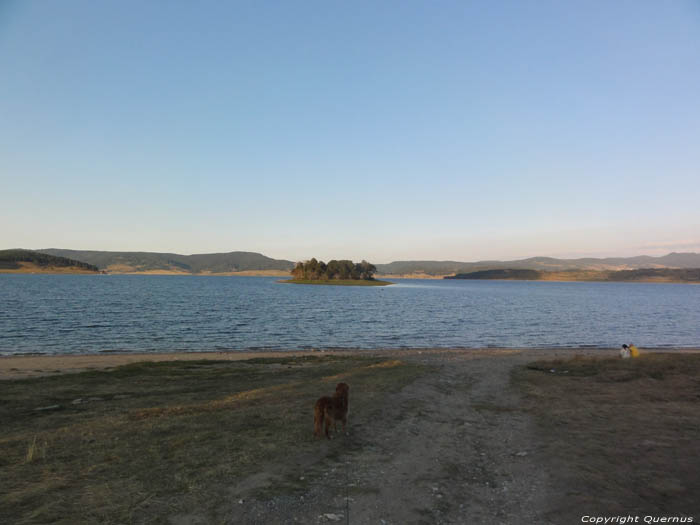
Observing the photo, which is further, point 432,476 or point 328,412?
point 328,412

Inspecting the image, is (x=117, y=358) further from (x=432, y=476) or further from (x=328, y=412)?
(x=432, y=476)

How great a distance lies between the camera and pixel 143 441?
11.2 m

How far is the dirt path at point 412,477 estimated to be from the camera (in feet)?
24.1

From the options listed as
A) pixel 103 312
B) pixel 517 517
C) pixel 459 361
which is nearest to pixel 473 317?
pixel 459 361

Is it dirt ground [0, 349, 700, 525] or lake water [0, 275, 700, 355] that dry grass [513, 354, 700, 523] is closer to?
dirt ground [0, 349, 700, 525]

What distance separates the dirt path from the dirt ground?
26 mm

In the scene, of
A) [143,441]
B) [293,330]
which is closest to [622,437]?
[143,441]

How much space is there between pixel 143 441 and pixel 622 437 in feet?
44.8

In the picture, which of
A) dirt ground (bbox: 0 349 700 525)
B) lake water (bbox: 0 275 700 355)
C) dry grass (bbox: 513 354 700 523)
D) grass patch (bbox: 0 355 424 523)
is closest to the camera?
A: dirt ground (bbox: 0 349 700 525)

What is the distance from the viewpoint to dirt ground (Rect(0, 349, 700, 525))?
7.30m

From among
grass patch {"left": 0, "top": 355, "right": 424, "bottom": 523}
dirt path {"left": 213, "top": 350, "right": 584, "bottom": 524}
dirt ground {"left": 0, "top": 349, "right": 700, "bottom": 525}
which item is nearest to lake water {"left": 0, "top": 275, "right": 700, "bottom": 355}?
grass patch {"left": 0, "top": 355, "right": 424, "bottom": 523}

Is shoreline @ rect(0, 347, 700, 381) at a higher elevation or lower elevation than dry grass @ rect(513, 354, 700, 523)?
lower

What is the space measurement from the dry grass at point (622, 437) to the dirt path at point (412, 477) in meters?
0.72

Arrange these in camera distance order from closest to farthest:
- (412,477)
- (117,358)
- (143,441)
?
(412,477) → (143,441) → (117,358)
